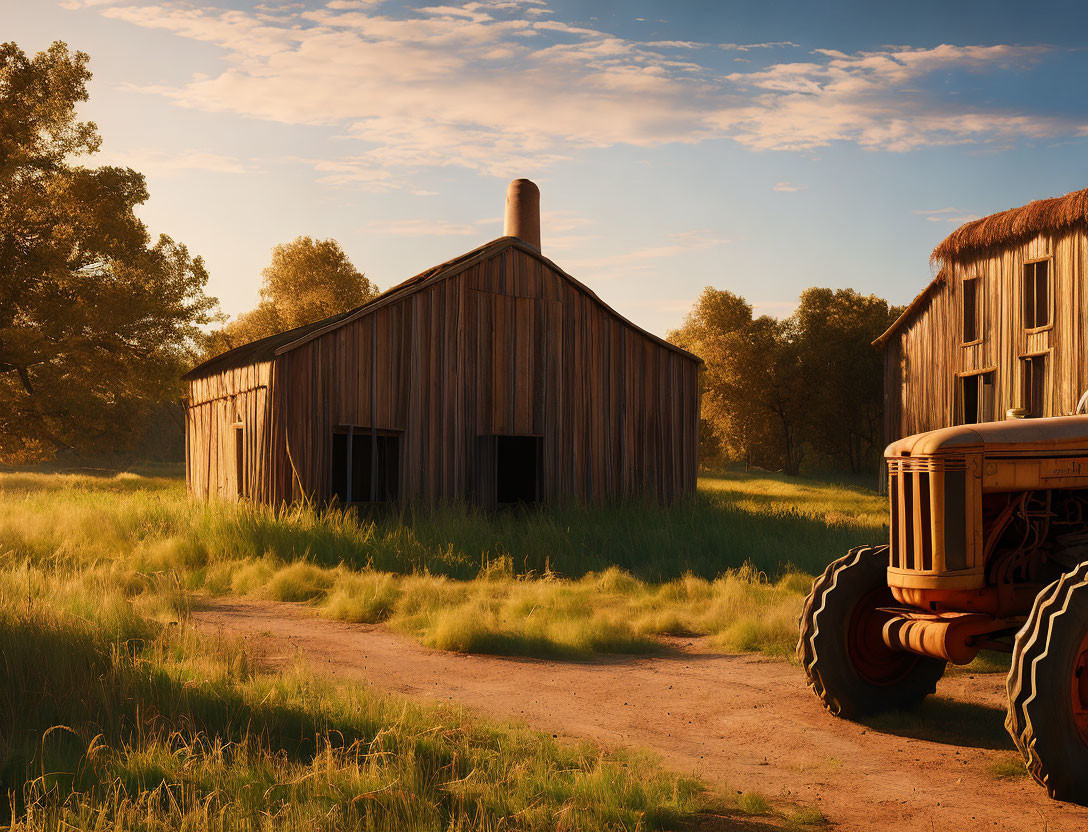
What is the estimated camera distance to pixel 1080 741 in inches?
211

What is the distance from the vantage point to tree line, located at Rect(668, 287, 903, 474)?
1734 inches

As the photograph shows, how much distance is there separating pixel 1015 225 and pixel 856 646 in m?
17.5

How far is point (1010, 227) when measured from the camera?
70.3 ft

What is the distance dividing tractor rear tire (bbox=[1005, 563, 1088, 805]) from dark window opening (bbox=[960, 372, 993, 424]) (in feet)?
58.8

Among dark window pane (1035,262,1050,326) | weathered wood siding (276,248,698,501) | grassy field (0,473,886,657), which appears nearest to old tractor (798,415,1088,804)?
grassy field (0,473,886,657)

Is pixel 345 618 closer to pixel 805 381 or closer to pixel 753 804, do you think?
pixel 753 804

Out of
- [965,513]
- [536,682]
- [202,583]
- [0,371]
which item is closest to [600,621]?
[536,682]

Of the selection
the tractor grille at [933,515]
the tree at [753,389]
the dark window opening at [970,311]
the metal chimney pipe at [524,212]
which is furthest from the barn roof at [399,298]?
the tree at [753,389]

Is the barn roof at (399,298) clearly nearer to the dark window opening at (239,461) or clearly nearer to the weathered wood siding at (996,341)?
the dark window opening at (239,461)

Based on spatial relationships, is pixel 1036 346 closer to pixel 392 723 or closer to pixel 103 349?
pixel 392 723

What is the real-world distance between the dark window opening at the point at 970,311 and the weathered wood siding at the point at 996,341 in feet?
0.55

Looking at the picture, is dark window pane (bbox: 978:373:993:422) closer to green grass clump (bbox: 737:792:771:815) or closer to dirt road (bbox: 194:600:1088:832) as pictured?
dirt road (bbox: 194:600:1088:832)

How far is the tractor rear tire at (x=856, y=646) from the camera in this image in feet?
22.7

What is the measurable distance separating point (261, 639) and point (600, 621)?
3.72m
